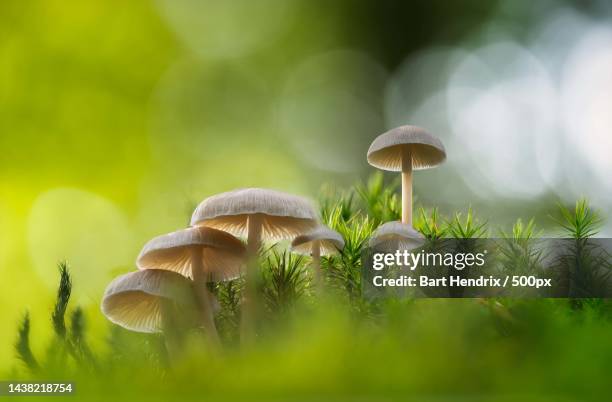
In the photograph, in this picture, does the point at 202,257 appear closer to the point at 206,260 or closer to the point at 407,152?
the point at 206,260

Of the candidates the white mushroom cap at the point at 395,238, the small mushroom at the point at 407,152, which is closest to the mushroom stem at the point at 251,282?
the white mushroom cap at the point at 395,238

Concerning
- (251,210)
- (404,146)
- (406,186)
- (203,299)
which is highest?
(404,146)

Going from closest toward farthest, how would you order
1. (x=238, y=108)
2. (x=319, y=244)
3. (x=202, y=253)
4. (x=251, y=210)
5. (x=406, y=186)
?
1. (x=251, y=210)
2. (x=202, y=253)
3. (x=319, y=244)
4. (x=406, y=186)
5. (x=238, y=108)

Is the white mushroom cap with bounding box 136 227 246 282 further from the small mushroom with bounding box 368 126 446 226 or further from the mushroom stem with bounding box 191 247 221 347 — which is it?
the small mushroom with bounding box 368 126 446 226

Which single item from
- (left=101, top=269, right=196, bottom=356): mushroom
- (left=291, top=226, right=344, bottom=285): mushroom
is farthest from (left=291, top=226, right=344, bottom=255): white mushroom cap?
(left=101, top=269, right=196, bottom=356): mushroom

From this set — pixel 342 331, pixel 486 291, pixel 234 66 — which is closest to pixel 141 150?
pixel 234 66

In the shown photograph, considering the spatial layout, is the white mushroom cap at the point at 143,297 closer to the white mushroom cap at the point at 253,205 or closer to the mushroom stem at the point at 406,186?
the white mushroom cap at the point at 253,205

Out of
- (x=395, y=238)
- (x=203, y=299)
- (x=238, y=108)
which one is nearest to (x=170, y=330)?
(x=203, y=299)
